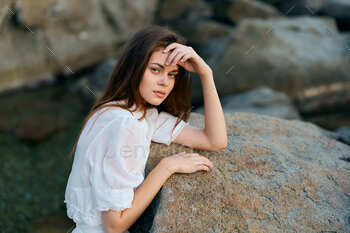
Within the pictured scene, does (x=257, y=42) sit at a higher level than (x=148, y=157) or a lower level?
lower

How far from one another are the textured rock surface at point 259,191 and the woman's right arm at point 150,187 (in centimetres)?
6

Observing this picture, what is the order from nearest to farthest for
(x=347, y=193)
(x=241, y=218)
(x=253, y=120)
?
(x=241, y=218)
(x=347, y=193)
(x=253, y=120)

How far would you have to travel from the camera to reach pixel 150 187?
1.79 metres

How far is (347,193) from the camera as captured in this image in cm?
198

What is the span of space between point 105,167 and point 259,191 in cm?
82

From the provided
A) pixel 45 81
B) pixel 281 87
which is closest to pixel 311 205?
pixel 281 87

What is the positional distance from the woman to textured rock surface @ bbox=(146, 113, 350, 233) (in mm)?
91

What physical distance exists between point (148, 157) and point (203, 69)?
606 millimetres

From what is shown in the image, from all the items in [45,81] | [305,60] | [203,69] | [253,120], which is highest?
[203,69]

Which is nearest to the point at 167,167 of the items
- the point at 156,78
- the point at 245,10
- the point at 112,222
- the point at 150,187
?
the point at 150,187

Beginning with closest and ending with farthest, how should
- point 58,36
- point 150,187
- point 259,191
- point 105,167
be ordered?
point 105,167, point 150,187, point 259,191, point 58,36

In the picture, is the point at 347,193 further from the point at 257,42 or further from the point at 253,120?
the point at 257,42

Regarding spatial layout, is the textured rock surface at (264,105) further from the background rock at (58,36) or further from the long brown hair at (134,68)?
the long brown hair at (134,68)

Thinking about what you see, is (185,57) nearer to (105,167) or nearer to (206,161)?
(206,161)
